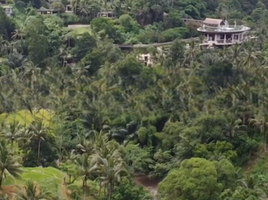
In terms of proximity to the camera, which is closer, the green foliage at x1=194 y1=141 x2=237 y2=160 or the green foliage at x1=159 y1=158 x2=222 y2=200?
the green foliage at x1=159 y1=158 x2=222 y2=200

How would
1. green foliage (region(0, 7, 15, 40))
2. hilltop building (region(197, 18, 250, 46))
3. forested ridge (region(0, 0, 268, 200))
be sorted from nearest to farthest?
forested ridge (region(0, 0, 268, 200)), green foliage (region(0, 7, 15, 40)), hilltop building (region(197, 18, 250, 46))

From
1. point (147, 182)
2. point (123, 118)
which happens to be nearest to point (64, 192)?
point (147, 182)

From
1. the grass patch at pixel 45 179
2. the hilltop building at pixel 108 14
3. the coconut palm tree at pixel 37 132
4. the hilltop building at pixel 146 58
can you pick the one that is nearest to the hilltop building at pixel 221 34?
the hilltop building at pixel 146 58

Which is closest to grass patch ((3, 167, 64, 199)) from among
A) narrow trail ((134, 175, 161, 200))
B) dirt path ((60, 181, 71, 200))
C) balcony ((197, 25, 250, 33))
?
dirt path ((60, 181, 71, 200))

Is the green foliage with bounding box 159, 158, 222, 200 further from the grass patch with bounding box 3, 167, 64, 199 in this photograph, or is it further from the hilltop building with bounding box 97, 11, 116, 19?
the hilltop building with bounding box 97, 11, 116, 19

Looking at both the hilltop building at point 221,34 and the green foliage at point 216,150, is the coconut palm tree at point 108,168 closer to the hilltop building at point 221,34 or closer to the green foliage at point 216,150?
the green foliage at point 216,150

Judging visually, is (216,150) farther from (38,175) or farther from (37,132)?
(38,175)

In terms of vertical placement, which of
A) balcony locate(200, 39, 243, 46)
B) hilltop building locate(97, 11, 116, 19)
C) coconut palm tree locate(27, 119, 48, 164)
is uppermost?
hilltop building locate(97, 11, 116, 19)
